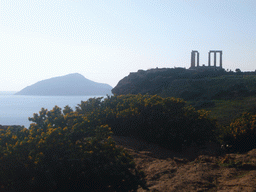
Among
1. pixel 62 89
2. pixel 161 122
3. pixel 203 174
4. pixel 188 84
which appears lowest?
pixel 203 174

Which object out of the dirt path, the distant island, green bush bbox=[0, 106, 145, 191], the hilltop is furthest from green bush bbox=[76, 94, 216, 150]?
the distant island

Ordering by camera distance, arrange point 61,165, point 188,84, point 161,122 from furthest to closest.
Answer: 1. point 188,84
2. point 161,122
3. point 61,165

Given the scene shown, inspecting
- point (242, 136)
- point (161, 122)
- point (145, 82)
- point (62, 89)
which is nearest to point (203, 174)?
point (242, 136)

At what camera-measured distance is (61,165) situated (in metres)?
3.76

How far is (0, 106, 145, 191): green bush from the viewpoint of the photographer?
356cm

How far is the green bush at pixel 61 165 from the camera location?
3562 millimetres

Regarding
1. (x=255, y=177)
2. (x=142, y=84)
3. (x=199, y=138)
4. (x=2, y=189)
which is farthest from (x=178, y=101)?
(x=142, y=84)

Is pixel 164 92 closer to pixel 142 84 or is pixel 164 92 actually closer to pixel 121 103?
pixel 142 84

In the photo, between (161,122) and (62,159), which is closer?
(62,159)

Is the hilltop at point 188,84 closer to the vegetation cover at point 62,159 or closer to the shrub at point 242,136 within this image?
the shrub at point 242,136

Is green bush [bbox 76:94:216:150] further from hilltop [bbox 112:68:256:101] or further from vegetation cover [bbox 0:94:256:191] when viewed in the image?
hilltop [bbox 112:68:256:101]

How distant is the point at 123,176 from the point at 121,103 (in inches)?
249

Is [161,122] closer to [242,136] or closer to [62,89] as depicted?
[242,136]

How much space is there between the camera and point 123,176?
375 cm
